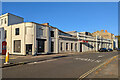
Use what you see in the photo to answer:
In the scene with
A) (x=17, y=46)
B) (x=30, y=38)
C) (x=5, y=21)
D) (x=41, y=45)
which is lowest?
(x=17, y=46)

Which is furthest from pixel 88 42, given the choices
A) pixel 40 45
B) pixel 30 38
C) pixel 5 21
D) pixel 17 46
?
pixel 5 21

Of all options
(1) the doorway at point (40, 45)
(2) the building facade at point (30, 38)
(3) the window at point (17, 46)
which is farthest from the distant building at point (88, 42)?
(3) the window at point (17, 46)

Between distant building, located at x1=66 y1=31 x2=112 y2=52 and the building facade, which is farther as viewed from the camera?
distant building, located at x1=66 y1=31 x2=112 y2=52

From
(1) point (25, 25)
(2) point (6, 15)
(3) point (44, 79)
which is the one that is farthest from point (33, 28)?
(3) point (44, 79)

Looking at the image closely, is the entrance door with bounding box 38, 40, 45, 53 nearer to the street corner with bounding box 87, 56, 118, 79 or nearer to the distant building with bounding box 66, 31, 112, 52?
the distant building with bounding box 66, 31, 112, 52

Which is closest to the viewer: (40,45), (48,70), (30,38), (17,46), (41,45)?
(48,70)

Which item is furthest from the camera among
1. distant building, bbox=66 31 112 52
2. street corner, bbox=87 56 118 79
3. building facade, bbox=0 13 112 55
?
distant building, bbox=66 31 112 52

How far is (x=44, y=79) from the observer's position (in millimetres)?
6473

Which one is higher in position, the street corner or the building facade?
the building facade

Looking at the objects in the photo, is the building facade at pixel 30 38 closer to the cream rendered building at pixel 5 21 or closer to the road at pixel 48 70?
the cream rendered building at pixel 5 21

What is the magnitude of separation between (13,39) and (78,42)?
70.2 feet

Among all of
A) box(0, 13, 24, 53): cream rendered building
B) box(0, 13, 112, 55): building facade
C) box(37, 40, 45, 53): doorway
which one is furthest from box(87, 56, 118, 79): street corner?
box(0, 13, 24, 53): cream rendered building

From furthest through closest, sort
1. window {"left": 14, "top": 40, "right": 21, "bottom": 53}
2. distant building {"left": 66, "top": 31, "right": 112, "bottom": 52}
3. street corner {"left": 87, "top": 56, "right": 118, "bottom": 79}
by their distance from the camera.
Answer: distant building {"left": 66, "top": 31, "right": 112, "bottom": 52}, window {"left": 14, "top": 40, "right": 21, "bottom": 53}, street corner {"left": 87, "top": 56, "right": 118, "bottom": 79}

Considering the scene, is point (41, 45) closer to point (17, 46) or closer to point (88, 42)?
point (17, 46)
